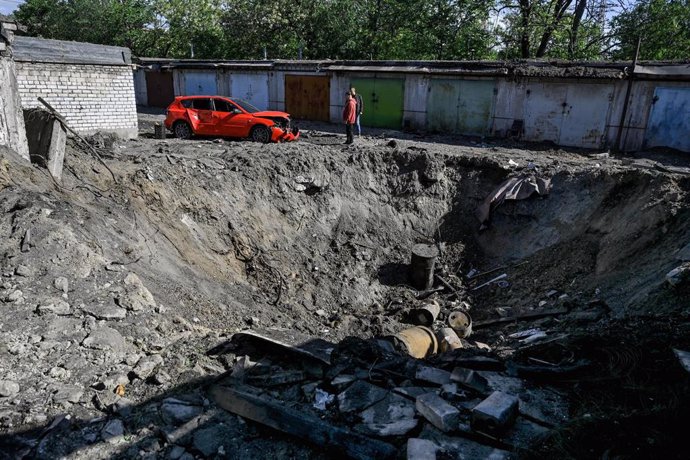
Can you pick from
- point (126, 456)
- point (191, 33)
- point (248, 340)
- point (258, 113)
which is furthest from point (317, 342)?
point (191, 33)

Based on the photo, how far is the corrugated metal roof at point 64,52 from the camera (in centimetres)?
1316

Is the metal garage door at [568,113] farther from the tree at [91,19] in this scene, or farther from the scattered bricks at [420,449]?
the tree at [91,19]

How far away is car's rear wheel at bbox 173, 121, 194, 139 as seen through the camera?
16.9m

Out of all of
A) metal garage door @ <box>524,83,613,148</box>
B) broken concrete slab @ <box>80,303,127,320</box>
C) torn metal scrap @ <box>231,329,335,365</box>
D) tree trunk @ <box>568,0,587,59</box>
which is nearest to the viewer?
torn metal scrap @ <box>231,329,335,365</box>

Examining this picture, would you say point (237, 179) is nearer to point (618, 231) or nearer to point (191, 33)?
point (618, 231)

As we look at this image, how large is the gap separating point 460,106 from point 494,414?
1650 cm

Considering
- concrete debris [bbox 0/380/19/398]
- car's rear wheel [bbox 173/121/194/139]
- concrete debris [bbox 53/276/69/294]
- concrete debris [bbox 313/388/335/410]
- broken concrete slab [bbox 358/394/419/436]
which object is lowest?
concrete debris [bbox 313/388/335/410]

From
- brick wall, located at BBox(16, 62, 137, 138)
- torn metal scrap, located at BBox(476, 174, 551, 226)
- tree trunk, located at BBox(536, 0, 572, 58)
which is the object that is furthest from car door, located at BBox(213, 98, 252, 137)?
tree trunk, located at BBox(536, 0, 572, 58)

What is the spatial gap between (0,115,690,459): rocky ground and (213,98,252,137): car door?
0.92m

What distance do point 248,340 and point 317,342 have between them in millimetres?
899

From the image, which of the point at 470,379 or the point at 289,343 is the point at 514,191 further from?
the point at 289,343

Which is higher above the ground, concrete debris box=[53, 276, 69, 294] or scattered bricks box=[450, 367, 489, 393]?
concrete debris box=[53, 276, 69, 294]

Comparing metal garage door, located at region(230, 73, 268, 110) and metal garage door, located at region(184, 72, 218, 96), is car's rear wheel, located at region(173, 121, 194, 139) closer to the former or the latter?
metal garage door, located at region(230, 73, 268, 110)

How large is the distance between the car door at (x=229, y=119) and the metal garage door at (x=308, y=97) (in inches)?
288
